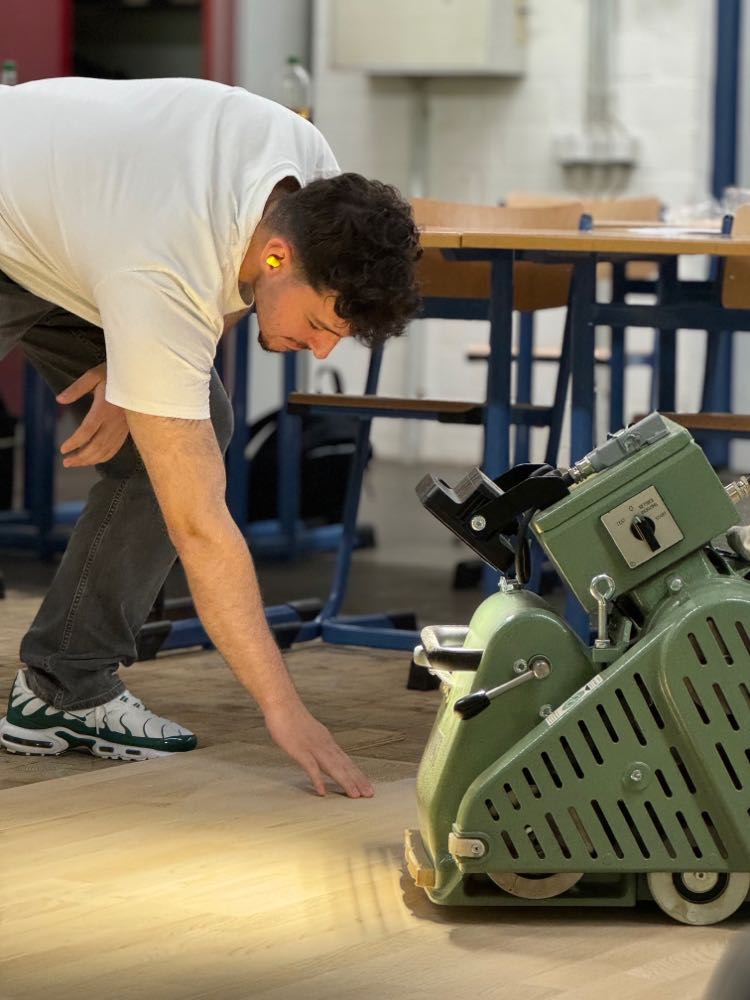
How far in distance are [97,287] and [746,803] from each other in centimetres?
88

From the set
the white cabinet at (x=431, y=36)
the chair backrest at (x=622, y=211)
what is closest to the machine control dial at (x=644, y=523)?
the chair backrest at (x=622, y=211)

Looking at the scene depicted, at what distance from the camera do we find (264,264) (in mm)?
1950

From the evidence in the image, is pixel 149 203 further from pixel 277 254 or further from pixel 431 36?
pixel 431 36

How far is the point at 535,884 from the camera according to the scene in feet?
5.93

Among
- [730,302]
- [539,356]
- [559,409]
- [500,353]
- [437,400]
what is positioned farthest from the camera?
[539,356]

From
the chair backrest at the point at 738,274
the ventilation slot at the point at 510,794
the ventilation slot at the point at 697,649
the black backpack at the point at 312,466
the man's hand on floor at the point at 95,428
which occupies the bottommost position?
the black backpack at the point at 312,466

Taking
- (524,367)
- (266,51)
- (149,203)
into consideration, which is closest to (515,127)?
(266,51)

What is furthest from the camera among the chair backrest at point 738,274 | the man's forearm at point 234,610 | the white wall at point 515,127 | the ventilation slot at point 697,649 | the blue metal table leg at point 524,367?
the white wall at point 515,127

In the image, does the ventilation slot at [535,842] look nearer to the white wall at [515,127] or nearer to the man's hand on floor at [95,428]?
the man's hand on floor at [95,428]

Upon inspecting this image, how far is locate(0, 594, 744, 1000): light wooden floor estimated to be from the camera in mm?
1628

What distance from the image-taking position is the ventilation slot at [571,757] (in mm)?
1759

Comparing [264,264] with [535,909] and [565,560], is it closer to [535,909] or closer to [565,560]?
[565,560]

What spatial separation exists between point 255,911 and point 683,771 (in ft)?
1.49

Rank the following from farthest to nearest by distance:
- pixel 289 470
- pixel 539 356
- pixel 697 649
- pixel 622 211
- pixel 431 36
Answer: pixel 431 36 → pixel 539 356 → pixel 622 211 → pixel 289 470 → pixel 697 649
